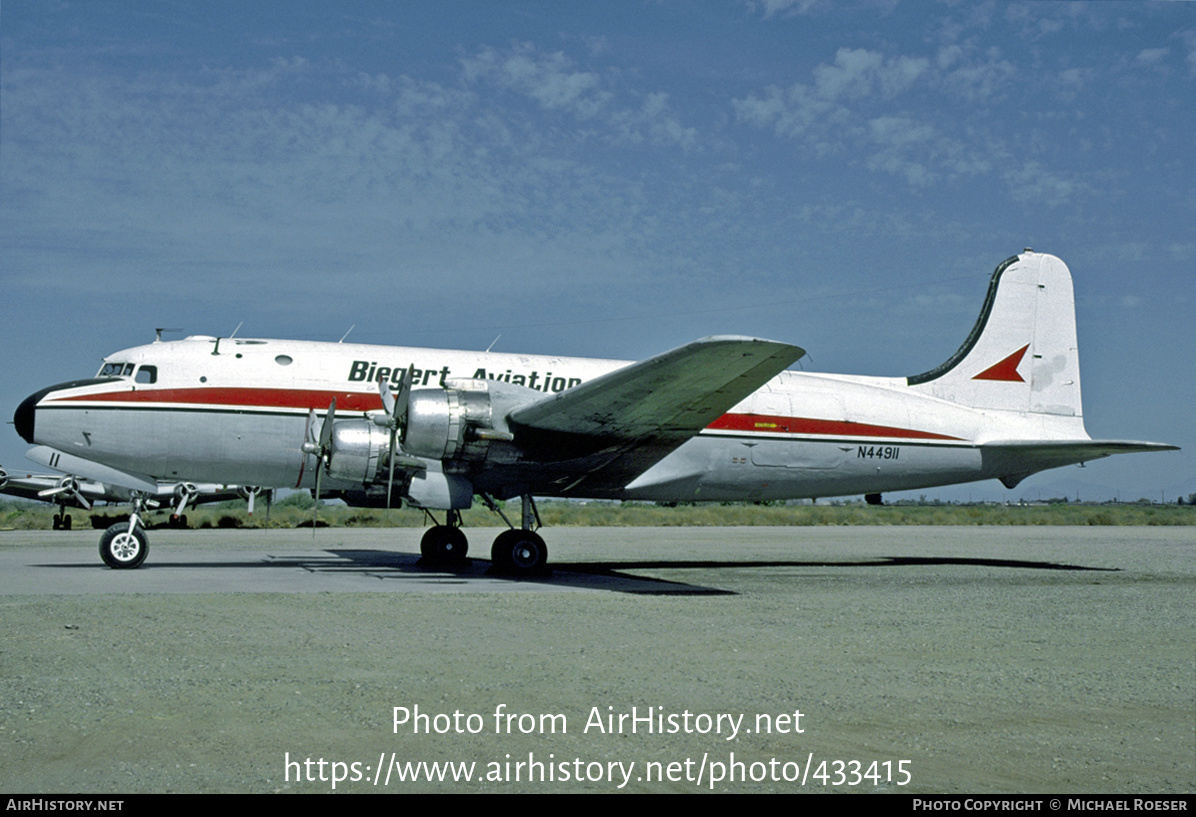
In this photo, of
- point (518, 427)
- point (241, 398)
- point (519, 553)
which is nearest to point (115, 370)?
point (241, 398)

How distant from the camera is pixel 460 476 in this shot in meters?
15.4

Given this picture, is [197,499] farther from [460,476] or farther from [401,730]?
[401,730]

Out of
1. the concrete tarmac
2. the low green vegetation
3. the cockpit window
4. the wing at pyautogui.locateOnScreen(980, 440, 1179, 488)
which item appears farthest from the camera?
the low green vegetation

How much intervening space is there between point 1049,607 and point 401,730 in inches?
363

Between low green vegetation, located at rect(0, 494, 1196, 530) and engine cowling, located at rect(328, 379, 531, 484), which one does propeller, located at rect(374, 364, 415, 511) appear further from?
low green vegetation, located at rect(0, 494, 1196, 530)

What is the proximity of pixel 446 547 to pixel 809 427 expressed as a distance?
7.24m

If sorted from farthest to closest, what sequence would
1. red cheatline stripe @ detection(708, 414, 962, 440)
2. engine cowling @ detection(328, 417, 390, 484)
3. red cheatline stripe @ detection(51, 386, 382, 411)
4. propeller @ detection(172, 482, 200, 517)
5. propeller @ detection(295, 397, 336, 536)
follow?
propeller @ detection(172, 482, 200, 517) < red cheatline stripe @ detection(708, 414, 962, 440) < red cheatline stripe @ detection(51, 386, 382, 411) < propeller @ detection(295, 397, 336, 536) < engine cowling @ detection(328, 417, 390, 484)

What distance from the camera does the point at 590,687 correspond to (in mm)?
6441

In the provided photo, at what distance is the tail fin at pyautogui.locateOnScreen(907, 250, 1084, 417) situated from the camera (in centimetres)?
2070

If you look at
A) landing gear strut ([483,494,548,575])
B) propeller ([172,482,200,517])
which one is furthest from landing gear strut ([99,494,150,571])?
propeller ([172,482,200,517])

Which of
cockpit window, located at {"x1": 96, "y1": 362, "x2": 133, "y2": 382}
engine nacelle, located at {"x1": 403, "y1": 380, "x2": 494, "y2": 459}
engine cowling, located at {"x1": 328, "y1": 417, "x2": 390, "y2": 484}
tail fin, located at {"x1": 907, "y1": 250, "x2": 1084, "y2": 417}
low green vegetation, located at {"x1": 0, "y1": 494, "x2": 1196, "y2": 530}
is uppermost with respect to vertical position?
tail fin, located at {"x1": 907, "y1": 250, "x2": 1084, "y2": 417}

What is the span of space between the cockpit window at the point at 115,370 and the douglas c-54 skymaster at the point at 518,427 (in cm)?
2

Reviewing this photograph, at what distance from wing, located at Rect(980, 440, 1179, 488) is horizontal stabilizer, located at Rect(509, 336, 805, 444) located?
301 inches
